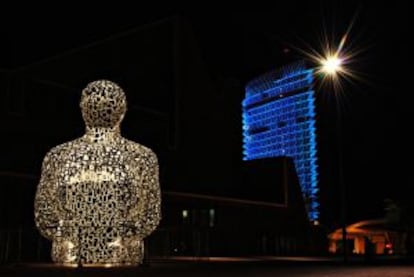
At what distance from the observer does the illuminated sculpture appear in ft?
38.8

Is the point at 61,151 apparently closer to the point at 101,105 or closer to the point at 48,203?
the point at 48,203

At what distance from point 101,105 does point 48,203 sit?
2099 millimetres

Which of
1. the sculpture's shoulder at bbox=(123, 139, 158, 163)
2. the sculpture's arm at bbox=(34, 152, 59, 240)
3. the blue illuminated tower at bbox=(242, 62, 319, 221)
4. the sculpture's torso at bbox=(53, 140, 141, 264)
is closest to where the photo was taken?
the sculpture's torso at bbox=(53, 140, 141, 264)

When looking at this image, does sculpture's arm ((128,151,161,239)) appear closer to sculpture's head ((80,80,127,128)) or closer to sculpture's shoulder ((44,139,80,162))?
sculpture's head ((80,80,127,128))

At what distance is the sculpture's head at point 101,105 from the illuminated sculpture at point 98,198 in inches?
0.8

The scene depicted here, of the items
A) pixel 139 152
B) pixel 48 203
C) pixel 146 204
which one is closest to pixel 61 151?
pixel 48 203

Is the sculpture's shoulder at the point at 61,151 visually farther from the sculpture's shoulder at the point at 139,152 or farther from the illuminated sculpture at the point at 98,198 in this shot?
the sculpture's shoulder at the point at 139,152

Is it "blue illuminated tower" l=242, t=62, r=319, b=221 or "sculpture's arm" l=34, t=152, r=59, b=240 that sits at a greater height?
"blue illuminated tower" l=242, t=62, r=319, b=221

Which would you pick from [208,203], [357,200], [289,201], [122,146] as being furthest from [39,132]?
[357,200]

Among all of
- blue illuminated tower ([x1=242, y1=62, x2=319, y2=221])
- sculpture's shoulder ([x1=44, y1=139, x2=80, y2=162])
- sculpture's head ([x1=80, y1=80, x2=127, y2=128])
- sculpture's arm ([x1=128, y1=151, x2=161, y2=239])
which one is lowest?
sculpture's arm ([x1=128, y1=151, x2=161, y2=239])

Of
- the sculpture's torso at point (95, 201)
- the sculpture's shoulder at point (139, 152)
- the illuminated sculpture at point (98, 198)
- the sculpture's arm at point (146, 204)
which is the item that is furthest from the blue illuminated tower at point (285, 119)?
the sculpture's torso at point (95, 201)

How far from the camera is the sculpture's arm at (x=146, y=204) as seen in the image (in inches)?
475

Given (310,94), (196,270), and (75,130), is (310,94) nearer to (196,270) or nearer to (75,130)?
(75,130)

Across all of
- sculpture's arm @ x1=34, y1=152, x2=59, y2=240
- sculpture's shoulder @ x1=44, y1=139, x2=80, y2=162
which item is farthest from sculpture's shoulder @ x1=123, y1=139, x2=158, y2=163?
sculpture's arm @ x1=34, y1=152, x2=59, y2=240
